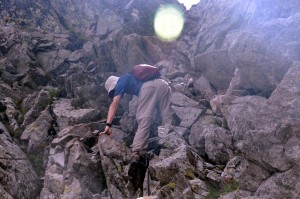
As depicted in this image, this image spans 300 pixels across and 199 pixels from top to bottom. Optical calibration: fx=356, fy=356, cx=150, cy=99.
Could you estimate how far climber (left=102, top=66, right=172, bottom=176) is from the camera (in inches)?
482

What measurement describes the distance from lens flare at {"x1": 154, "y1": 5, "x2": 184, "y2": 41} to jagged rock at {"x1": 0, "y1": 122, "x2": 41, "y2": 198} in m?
20.1

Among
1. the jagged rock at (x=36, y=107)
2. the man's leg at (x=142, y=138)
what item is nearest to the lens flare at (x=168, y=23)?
the jagged rock at (x=36, y=107)

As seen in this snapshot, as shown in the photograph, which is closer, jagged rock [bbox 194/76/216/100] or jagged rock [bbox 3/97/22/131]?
jagged rock [bbox 3/97/22/131]

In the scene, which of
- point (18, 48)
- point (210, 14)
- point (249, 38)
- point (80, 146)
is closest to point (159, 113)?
point (80, 146)

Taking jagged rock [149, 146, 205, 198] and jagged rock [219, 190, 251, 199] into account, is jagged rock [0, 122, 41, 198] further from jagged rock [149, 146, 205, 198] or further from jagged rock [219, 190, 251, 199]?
jagged rock [219, 190, 251, 199]

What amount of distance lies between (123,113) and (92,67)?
11486 mm

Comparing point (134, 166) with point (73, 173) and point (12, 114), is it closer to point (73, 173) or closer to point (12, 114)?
point (73, 173)

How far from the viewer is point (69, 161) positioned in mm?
12672

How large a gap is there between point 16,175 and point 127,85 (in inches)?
192

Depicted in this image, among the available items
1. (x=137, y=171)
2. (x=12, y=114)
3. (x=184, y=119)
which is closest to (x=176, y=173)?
(x=137, y=171)

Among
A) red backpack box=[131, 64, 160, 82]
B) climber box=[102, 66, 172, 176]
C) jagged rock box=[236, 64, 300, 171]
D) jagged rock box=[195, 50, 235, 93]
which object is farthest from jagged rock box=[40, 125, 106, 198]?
jagged rock box=[195, 50, 235, 93]

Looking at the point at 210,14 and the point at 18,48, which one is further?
the point at 18,48

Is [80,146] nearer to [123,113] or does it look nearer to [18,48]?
[123,113]

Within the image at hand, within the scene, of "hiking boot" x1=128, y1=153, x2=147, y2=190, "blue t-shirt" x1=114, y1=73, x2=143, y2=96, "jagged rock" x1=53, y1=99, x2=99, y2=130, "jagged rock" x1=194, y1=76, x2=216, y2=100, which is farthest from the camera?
"jagged rock" x1=194, y1=76, x2=216, y2=100
